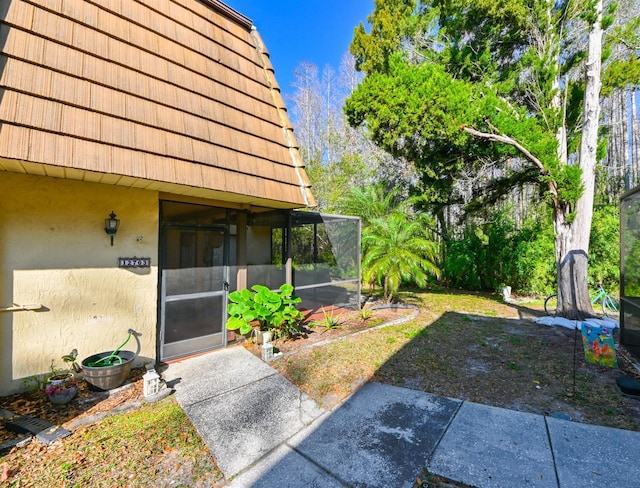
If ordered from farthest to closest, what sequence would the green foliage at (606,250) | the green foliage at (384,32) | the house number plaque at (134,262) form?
the green foliage at (384,32)
the green foliage at (606,250)
the house number plaque at (134,262)

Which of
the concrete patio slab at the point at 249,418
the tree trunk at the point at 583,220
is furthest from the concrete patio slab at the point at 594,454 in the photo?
the tree trunk at the point at 583,220

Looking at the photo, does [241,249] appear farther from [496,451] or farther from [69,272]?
[496,451]

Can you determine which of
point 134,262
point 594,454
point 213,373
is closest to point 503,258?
point 594,454

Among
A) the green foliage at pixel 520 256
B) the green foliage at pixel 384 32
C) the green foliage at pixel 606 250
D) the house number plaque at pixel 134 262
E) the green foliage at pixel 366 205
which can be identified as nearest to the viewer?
the house number plaque at pixel 134 262

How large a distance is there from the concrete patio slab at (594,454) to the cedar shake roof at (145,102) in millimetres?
4102

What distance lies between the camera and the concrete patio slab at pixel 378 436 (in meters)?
2.17

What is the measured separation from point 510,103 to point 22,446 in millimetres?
10740

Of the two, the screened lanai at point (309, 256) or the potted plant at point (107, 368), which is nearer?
the potted plant at point (107, 368)

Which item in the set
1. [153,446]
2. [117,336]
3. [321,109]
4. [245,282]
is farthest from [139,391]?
[321,109]

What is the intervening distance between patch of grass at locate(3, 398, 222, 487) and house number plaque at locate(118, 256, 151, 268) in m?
1.81

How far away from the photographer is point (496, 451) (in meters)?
2.35

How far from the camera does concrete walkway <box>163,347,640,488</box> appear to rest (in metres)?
2.12

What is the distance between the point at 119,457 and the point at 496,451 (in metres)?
3.10

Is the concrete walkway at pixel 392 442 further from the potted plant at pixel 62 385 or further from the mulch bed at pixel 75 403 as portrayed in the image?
the potted plant at pixel 62 385
